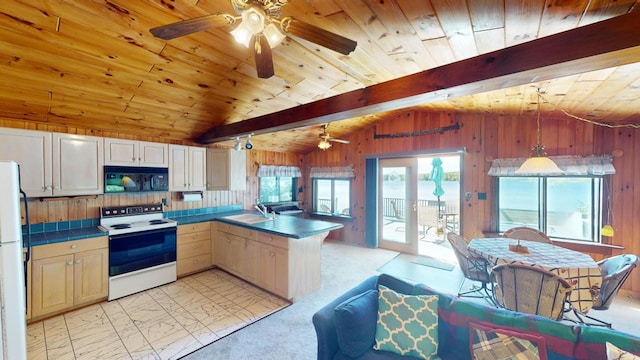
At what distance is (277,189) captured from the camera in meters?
6.29

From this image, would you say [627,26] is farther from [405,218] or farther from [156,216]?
[156,216]

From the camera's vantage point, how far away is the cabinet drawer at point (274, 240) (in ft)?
10.1

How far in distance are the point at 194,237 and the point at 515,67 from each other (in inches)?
175

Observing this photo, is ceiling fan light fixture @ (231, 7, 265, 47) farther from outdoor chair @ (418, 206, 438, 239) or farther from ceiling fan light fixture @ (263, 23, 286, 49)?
outdoor chair @ (418, 206, 438, 239)

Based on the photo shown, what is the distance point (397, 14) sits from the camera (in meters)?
1.75

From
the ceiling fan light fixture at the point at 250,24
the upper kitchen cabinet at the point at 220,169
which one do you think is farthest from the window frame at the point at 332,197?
the ceiling fan light fixture at the point at 250,24

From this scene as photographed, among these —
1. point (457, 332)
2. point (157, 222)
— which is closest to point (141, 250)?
point (157, 222)

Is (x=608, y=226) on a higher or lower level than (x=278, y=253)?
higher

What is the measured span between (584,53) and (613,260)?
2.50 meters

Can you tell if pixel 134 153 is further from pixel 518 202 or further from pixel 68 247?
pixel 518 202

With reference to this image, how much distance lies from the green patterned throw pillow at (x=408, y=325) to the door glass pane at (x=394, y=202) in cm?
378

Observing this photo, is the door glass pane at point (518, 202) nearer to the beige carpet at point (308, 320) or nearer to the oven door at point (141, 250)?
the beige carpet at point (308, 320)

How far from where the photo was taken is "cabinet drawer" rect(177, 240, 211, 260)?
3.80 meters

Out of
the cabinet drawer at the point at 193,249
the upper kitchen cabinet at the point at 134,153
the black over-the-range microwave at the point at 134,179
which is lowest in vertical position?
the cabinet drawer at the point at 193,249
